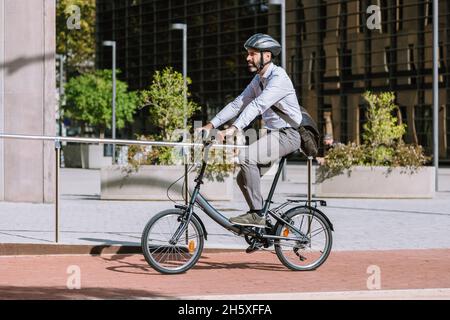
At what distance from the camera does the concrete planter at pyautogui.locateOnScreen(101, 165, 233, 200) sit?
60.2 ft

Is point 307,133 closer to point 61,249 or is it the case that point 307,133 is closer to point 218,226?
point 61,249

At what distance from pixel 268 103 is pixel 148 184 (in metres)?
10.1

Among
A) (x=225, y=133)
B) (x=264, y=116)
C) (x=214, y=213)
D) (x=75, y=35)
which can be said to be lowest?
(x=214, y=213)

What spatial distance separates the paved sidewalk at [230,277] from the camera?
24.7ft

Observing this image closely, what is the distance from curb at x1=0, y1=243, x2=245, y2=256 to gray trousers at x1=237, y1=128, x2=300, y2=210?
170 centimetres

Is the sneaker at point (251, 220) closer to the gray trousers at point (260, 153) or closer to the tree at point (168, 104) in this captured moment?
the gray trousers at point (260, 153)

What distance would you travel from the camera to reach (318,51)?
59.1 m

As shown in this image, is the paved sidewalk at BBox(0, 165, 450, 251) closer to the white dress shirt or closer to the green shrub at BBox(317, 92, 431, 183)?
the green shrub at BBox(317, 92, 431, 183)

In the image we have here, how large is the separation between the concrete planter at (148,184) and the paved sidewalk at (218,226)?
0.90 ft

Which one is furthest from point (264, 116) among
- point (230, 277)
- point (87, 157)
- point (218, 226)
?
point (87, 157)

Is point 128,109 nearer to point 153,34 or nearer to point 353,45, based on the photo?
point 353,45

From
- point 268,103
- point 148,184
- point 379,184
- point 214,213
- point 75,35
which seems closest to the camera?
point 268,103

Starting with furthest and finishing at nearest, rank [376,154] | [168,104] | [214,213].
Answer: [376,154]
[168,104]
[214,213]

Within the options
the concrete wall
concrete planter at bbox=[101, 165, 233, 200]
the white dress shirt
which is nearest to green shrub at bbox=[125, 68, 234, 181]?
concrete planter at bbox=[101, 165, 233, 200]
